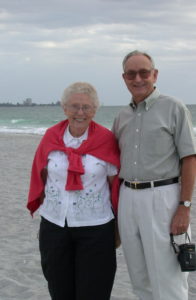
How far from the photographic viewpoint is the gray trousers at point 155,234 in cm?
316

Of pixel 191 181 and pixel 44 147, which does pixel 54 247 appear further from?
pixel 191 181

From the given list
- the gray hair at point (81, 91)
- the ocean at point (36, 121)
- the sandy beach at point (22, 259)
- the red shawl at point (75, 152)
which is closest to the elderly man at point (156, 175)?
the red shawl at point (75, 152)

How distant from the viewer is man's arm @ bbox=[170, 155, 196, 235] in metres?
3.12

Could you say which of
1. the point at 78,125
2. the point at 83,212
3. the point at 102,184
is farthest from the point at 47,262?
the point at 78,125

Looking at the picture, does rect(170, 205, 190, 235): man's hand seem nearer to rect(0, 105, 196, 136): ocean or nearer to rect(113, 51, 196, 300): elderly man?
rect(113, 51, 196, 300): elderly man

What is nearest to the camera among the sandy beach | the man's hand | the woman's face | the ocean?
the man's hand

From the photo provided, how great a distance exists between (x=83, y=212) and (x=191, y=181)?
0.78 m

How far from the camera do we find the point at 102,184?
330 cm

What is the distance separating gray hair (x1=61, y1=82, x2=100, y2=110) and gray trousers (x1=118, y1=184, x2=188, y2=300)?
26.4 inches

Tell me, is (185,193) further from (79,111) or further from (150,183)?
(79,111)

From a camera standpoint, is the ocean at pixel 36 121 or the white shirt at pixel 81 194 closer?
the white shirt at pixel 81 194

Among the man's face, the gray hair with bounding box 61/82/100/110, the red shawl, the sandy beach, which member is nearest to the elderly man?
the man's face

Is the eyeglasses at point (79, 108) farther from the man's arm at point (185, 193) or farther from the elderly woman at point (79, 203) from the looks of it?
the man's arm at point (185, 193)

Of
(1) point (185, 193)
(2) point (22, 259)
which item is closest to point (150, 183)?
(1) point (185, 193)
